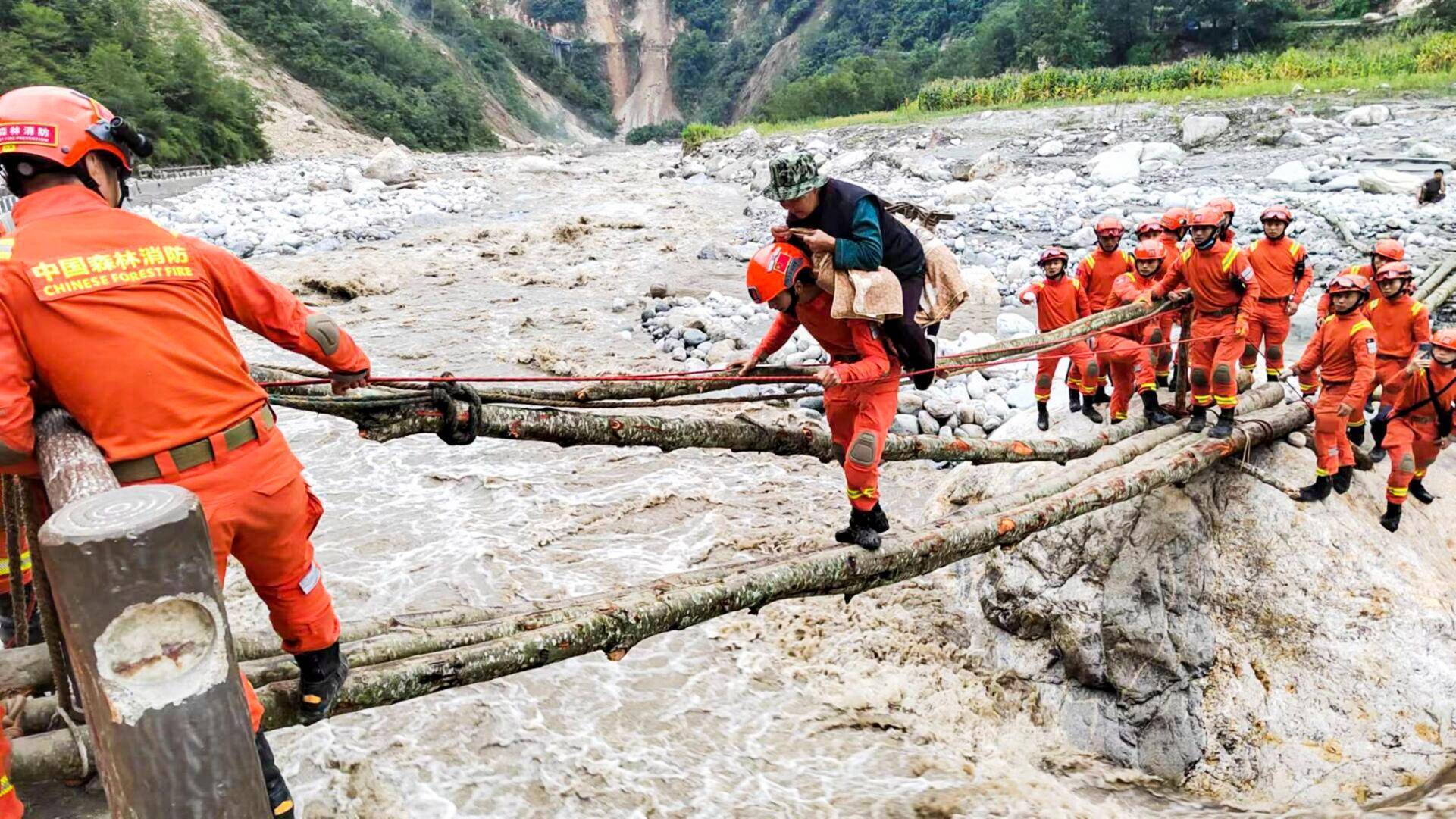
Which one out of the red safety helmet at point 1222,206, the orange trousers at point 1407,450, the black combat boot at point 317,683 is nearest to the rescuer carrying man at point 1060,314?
the red safety helmet at point 1222,206

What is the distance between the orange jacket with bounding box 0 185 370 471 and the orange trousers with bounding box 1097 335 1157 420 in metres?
5.75

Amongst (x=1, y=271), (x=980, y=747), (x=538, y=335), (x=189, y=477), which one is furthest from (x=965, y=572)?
(x=538, y=335)

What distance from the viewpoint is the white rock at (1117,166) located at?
18.3m

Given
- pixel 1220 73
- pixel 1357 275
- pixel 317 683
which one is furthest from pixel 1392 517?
pixel 1220 73

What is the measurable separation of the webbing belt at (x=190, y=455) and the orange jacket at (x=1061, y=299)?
6.45 meters

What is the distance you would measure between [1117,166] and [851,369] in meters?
17.9

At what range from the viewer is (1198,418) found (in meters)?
5.50

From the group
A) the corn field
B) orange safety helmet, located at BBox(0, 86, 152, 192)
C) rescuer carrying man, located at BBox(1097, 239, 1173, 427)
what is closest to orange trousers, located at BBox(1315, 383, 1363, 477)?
rescuer carrying man, located at BBox(1097, 239, 1173, 427)

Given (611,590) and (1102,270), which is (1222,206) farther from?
(611,590)

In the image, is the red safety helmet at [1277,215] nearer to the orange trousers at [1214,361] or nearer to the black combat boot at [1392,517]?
the orange trousers at [1214,361]

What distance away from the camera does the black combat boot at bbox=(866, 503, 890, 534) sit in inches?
152

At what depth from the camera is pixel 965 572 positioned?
5695 mm

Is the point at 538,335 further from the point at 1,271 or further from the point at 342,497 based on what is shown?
the point at 1,271

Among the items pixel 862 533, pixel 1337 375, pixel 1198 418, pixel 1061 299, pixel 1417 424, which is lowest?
pixel 1417 424
